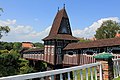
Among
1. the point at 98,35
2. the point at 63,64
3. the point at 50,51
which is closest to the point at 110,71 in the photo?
the point at 63,64

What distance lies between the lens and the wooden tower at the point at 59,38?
32906 mm

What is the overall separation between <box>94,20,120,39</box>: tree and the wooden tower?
2536cm

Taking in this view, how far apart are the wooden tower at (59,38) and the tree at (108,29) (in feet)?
83.2

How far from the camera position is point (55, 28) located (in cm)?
3719

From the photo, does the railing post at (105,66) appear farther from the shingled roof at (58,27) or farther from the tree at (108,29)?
the tree at (108,29)

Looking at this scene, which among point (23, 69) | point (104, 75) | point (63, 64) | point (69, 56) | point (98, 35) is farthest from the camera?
point (98, 35)

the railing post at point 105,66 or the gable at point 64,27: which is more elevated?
the gable at point 64,27

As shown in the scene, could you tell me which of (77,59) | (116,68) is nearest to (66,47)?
(77,59)

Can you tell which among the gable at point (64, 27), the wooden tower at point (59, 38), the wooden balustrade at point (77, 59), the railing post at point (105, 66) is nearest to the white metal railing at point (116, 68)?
the railing post at point (105, 66)

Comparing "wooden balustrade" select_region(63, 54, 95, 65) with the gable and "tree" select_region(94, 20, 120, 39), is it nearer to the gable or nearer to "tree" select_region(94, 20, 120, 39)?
the gable

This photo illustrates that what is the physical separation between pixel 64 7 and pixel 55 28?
4525mm

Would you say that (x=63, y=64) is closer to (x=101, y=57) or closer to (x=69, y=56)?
(x=69, y=56)

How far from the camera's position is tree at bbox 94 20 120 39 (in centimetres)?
5962

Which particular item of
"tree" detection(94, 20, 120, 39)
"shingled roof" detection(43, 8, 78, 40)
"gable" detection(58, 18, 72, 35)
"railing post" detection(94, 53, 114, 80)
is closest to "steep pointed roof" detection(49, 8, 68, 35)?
"shingled roof" detection(43, 8, 78, 40)
